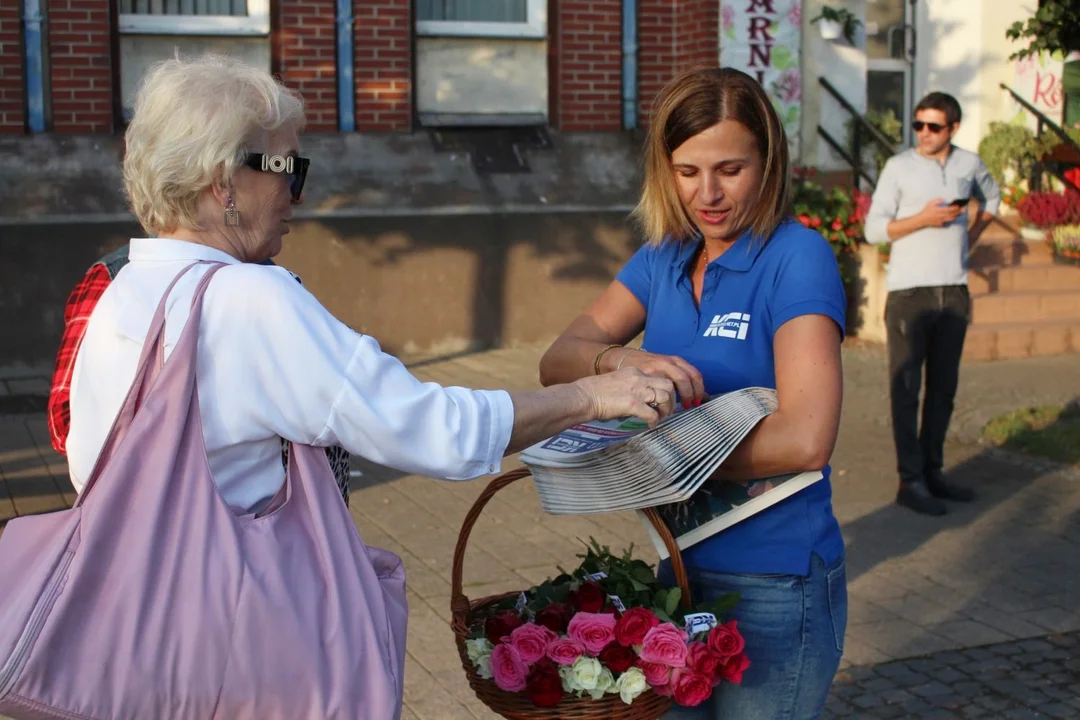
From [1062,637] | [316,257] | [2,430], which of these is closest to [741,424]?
[1062,637]

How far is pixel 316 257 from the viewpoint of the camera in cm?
1038

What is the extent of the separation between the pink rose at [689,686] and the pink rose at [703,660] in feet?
0.05

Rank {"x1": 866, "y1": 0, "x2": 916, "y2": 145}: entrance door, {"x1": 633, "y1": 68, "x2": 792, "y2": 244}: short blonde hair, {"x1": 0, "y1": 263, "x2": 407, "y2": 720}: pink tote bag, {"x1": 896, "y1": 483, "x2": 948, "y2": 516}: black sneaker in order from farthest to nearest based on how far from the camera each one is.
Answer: {"x1": 866, "y1": 0, "x2": 916, "y2": 145}: entrance door, {"x1": 896, "y1": 483, "x2": 948, "y2": 516}: black sneaker, {"x1": 633, "y1": 68, "x2": 792, "y2": 244}: short blonde hair, {"x1": 0, "y1": 263, "x2": 407, "y2": 720}: pink tote bag

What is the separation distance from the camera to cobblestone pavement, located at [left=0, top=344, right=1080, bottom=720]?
4.77 meters

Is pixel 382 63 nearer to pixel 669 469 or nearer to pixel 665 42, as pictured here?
pixel 665 42

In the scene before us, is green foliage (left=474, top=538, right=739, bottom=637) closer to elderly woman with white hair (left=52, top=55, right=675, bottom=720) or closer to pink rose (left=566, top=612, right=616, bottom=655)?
pink rose (left=566, top=612, right=616, bottom=655)

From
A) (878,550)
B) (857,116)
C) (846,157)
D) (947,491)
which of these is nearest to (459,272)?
(846,157)

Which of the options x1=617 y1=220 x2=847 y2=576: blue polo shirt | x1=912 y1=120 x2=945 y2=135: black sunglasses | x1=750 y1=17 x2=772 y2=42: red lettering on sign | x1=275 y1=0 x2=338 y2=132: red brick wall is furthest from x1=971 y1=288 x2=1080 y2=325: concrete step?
x1=617 y1=220 x2=847 y2=576: blue polo shirt

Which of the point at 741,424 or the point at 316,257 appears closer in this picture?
the point at 741,424

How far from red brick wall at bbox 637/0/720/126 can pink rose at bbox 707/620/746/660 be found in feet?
31.4

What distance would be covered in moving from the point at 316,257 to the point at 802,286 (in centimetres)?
824

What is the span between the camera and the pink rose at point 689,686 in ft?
7.50

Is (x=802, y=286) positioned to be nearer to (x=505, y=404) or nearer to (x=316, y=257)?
(x=505, y=404)

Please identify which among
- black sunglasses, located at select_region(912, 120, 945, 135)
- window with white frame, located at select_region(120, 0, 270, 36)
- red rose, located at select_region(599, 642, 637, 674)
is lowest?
red rose, located at select_region(599, 642, 637, 674)
